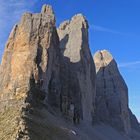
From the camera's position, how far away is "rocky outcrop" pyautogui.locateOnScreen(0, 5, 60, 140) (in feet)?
308

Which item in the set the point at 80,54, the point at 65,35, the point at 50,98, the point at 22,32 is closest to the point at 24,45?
the point at 22,32

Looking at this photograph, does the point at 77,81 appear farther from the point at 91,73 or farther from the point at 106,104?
the point at 106,104

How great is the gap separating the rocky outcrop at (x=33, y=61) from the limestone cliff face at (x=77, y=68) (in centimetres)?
954

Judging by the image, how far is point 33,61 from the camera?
10150cm

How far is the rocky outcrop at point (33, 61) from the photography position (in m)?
93.8

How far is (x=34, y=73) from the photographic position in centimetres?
10019

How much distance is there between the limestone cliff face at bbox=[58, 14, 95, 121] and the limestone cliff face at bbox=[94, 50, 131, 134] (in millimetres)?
20718

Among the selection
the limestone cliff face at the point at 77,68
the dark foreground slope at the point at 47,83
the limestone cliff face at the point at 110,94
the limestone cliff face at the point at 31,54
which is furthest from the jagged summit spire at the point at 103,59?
the limestone cliff face at the point at 31,54

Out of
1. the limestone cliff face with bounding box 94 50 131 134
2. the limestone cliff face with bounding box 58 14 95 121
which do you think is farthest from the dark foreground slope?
the limestone cliff face with bounding box 94 50 131 134

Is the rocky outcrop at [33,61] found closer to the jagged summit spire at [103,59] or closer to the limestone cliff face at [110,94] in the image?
the limestone cliff face at [110,94]

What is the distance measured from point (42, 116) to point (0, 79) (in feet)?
95.7

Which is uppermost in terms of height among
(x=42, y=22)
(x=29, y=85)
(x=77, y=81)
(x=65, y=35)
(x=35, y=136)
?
(x=65, y=35)

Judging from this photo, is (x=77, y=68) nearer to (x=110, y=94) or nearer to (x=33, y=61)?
(x=33, y=61)

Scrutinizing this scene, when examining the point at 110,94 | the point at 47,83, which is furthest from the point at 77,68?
the point at 110,94
